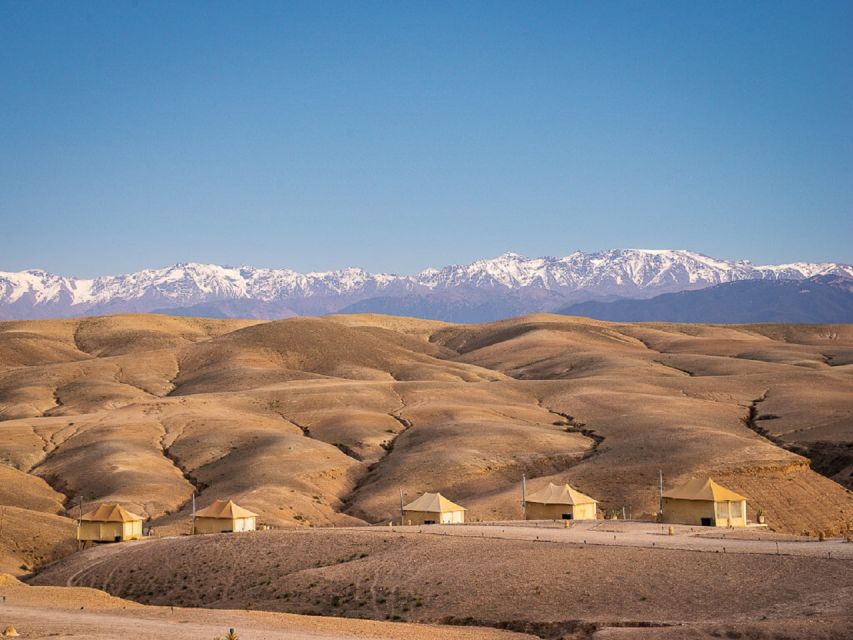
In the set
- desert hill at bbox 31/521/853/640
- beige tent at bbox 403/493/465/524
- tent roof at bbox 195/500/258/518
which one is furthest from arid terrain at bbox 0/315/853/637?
beige tent at bbox 403/493/465/524

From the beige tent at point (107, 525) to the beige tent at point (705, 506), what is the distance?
3243 centimetres

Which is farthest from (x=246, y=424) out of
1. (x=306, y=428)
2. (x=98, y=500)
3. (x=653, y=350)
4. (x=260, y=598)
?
(x=653, y=350)

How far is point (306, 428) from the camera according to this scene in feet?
362

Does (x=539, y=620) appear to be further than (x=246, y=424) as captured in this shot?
No

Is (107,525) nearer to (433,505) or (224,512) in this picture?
(224,512)

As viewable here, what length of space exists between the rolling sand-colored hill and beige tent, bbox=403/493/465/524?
4.95m

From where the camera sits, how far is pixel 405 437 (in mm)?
104000

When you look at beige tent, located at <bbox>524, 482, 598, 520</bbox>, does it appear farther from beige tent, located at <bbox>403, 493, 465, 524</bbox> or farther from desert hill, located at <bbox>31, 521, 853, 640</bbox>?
desert hill, located at <bbox>31, 521, 853, 640</bbox>

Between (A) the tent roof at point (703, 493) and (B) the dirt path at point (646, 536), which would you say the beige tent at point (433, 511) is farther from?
(A) the tent roof at point (703, 493)

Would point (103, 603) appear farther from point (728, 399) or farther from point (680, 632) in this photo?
point (728, 399)

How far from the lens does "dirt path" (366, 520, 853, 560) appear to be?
51.2m

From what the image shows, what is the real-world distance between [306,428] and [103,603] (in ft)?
205

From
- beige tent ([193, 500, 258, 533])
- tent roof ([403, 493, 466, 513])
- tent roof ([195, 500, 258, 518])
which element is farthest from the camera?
tent roof ([403, 493, 466, 513])

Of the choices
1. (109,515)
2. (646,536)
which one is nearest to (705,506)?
(646,536)
